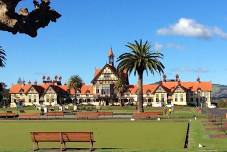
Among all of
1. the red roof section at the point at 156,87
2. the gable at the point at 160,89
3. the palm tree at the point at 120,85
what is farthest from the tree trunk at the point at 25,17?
the red roof section at the point at 156,87

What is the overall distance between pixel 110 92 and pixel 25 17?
150 metres

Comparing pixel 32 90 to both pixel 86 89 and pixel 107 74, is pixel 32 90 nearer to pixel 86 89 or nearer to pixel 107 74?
pixel 86 89

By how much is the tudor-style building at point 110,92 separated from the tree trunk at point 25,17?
14723 centimetres

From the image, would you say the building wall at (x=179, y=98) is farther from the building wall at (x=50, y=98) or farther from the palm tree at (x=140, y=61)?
the palm tree at (x=140, y=61)

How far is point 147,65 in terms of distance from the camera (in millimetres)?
83938

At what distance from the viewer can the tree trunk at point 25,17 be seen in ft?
35.2

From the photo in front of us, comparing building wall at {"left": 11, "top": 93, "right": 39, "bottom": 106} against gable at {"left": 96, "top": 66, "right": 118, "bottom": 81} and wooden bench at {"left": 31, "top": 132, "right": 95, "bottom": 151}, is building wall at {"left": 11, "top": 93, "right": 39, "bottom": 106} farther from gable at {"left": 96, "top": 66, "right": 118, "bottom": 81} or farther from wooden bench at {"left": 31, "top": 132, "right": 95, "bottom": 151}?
wooden bench at {"left": 31, "top": 132, "right": 95, "bottom": 151}

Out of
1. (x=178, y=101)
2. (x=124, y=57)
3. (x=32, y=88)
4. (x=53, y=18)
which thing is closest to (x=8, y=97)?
(x=32, y=88)

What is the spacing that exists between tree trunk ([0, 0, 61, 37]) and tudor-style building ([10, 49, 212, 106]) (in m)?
147

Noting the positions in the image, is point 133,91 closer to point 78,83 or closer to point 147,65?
point 78,83

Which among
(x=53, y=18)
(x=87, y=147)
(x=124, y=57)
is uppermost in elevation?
(x=124, y=57)

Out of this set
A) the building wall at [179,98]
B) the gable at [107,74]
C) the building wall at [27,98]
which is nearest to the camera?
the gable at [107,74]

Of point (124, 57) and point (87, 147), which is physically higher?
point (124, 57)

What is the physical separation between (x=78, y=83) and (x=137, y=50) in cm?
7811
